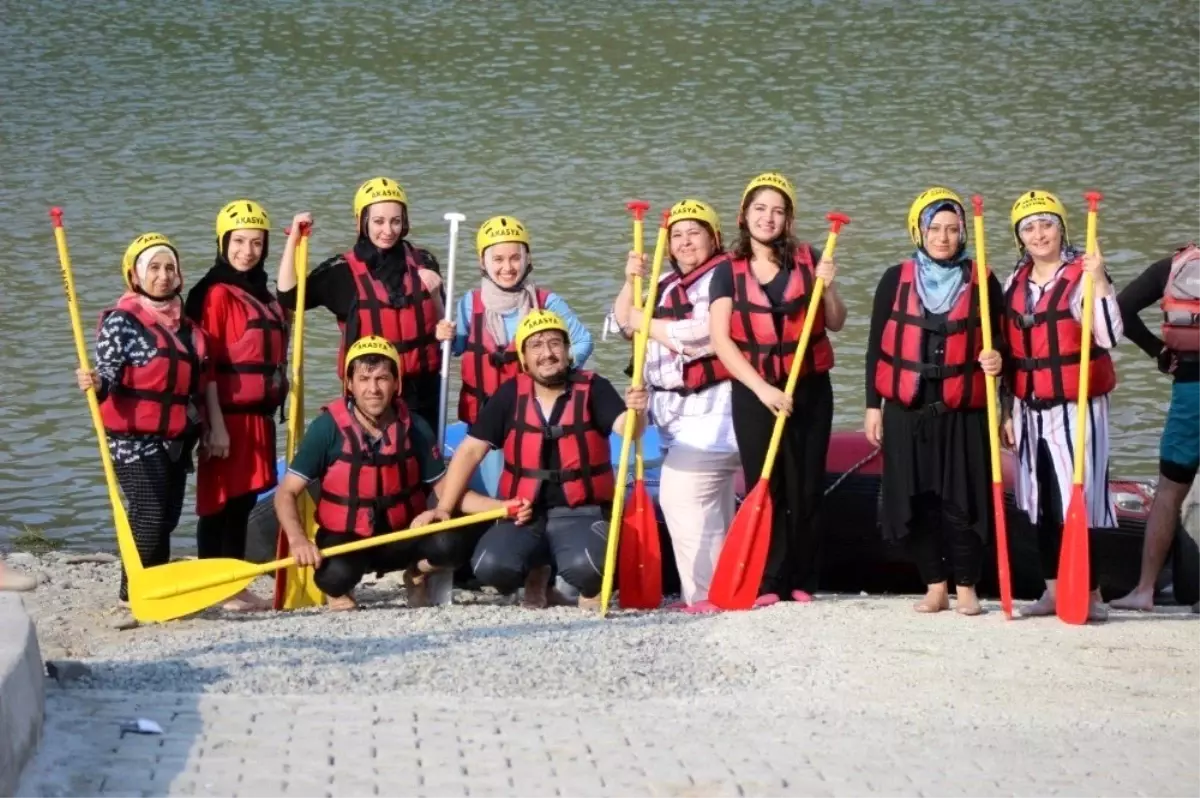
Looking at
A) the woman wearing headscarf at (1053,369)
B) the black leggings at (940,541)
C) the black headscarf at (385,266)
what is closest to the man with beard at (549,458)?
the black headscarf at (385,266)

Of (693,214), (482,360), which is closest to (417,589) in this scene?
(482,360)

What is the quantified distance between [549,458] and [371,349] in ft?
2.36

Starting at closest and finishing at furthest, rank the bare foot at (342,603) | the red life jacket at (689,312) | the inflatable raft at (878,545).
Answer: the bare foot at (342,603), the red life jacket at (689,312), the inflatable raft at (878,545)

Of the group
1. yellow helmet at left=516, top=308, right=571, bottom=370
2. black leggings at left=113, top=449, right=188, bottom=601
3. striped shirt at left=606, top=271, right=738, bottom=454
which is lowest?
black leggings at left=113, top=449, right=188, bottom=601

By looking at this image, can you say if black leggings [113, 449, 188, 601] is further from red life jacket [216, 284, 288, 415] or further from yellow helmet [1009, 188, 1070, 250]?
yellow helmet [1009, 188, 1070, 250]

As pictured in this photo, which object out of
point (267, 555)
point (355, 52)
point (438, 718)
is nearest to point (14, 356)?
point (267, 555)

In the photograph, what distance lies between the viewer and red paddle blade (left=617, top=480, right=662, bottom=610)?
7703 millimetres

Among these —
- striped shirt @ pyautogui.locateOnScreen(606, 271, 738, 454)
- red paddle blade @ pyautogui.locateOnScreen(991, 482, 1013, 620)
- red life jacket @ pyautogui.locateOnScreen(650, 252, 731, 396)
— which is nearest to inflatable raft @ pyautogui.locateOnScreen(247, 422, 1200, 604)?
striped shirt @ pyautogui.locateOnScreen(606, 271, 738, 454)

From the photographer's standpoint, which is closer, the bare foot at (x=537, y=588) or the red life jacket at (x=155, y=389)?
the red life jacket at (x=155, y=389)

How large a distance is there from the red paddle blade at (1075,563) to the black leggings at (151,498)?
301cm

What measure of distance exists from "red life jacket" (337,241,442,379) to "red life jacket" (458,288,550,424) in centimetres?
15

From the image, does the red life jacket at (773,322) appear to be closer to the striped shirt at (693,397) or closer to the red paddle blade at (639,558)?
the striped shirt at (693,397)

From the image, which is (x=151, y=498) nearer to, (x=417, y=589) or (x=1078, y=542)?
(x=417, y=589)

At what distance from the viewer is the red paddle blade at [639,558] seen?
7.70 metres
